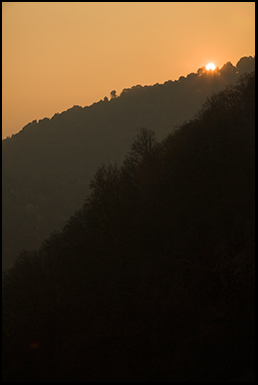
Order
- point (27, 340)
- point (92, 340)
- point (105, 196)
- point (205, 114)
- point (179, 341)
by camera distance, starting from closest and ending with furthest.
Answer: point (179, 341), point (92, 340), point (27, 340), point (205, 114), point (105, 196)

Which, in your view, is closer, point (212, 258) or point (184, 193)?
point (212, 258)

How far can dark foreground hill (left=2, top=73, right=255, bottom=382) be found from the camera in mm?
16297

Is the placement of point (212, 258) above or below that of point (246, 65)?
below

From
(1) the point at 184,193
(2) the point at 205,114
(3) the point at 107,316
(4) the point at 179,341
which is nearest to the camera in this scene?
(4) the point at 179,341

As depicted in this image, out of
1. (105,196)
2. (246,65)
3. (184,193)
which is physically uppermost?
(246,65)

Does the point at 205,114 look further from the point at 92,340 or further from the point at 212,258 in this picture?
the point at 92,340

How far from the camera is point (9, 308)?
147ft

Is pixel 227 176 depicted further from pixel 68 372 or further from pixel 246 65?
pixel 246 65

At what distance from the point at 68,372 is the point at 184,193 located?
1722 cm

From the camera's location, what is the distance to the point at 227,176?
28906 millimetres

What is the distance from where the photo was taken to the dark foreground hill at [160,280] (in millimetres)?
16297

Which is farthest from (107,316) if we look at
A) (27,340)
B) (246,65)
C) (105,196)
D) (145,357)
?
(246,65)

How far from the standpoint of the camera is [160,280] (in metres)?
24.2

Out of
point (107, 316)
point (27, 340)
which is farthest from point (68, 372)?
point (27, 340)
